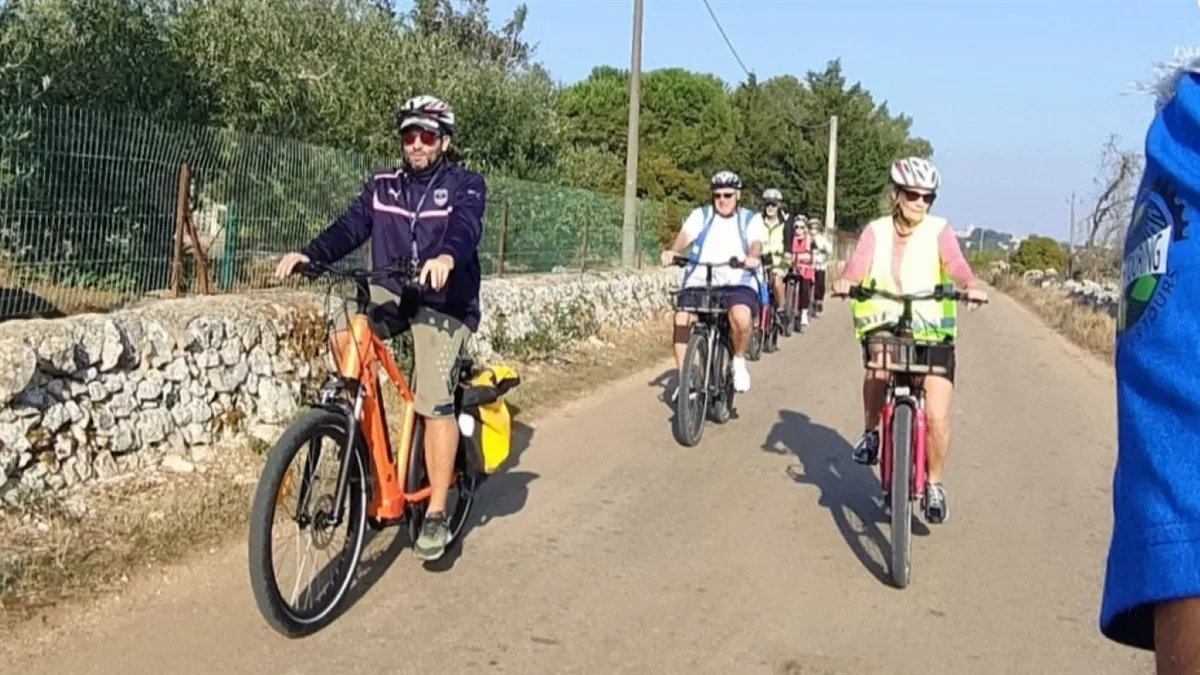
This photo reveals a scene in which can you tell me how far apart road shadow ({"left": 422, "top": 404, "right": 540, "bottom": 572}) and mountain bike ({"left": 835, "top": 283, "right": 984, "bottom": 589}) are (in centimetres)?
191

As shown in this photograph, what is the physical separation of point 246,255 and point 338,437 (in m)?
5.14

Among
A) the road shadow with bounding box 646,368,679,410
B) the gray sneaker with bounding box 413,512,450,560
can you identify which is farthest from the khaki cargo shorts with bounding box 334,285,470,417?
the road shadow with bounding box 646,368,679,410

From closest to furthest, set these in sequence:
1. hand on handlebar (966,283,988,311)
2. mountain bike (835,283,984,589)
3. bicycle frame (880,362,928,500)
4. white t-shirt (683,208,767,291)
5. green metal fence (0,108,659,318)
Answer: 1. mountain bike (835,283,984,589)
2. bicycle frame (880,362,928,500)
3. hand on handlebar (966,283,988,311)
4. green metal fence (0,108,659,318)
5. white t-shirt (683,208,767,291)

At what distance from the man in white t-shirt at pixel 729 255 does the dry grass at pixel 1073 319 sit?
16.4ft

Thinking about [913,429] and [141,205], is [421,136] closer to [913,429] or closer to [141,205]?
[913,429]

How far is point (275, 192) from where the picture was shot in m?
10.0

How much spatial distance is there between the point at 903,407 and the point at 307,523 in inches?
111

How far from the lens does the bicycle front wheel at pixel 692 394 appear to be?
8758 millimetres

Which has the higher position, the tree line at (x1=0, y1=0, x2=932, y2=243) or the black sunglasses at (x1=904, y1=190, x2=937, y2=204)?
the tree line at (x1=0, y1=0, x2=932, y2=243)

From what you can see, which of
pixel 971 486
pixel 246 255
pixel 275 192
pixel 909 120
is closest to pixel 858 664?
pixel 971 486

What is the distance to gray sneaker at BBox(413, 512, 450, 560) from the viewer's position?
17.4 feet

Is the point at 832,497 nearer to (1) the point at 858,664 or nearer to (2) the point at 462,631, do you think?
(1) the point at 858,664

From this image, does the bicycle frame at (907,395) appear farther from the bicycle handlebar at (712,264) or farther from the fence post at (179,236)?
the fence post at (179,236)

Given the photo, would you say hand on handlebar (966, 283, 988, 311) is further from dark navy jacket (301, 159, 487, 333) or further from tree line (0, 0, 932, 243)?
tree line (0, 0, 932, 243)
